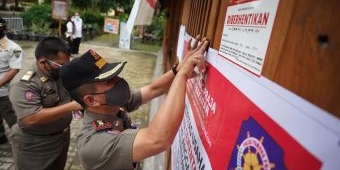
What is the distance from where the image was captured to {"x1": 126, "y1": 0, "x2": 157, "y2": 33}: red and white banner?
3.45 metres

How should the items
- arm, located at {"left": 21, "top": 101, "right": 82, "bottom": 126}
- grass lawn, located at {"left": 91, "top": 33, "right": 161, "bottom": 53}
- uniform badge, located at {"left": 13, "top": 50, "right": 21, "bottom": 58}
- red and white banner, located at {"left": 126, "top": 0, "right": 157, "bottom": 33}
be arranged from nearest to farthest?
1. arm, located at {"left": 21, "top": 101, "right": 82, "bottom": 126}
2. red and white banner, located at {"left": 126, "top": 0, "right": 157, "bottom": 33}
3. uniform badge, located at {"left": 13, "top": 50, "right": 21, "bottom": 58}
4. grass lawn, located at {"left": 91, "top": 33, "right": 161, "bottom": 53}

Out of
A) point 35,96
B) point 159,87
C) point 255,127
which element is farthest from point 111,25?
point 255,127

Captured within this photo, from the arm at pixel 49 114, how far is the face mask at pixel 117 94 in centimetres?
110

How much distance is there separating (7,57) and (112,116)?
11.6 feet

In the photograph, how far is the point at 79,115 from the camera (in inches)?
126

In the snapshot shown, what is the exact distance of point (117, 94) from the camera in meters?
1.88

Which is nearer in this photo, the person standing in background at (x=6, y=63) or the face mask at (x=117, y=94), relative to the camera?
the face mask at (x=117, y=94)

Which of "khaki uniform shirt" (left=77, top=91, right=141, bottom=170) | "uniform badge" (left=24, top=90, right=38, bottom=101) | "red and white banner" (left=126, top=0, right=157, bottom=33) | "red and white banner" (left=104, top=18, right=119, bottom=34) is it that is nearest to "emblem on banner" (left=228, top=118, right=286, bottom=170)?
"khaki uniform shirt" (left=77, top=91, right=141, bottom=170)

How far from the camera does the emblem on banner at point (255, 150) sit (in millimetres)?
808

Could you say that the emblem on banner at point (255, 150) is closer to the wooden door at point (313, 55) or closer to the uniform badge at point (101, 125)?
the wooden door at point (313, 55)

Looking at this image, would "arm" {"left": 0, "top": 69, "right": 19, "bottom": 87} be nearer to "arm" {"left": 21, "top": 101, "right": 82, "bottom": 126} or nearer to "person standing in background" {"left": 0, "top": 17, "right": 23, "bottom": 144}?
"person standing in background" {"left": 0, "top": 17, "right": 23, "bottom": 144}

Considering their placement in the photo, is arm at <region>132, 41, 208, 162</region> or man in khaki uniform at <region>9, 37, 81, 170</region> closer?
arm at <region>132, 41, 208, 162</region>

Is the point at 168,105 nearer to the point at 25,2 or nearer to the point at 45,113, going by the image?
the point at 45,113

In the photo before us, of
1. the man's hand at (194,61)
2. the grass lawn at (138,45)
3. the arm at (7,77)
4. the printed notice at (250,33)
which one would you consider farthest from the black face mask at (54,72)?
the grass lawn at (138,45)
